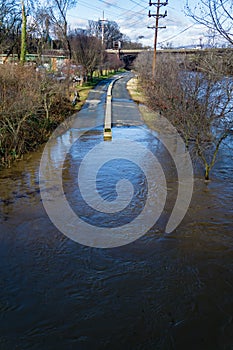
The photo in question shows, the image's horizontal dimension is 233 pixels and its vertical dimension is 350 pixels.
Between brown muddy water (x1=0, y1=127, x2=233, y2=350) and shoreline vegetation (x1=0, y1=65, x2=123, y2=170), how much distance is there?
11.4ft

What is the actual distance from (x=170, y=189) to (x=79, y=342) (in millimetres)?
5274

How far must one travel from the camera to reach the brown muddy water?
4.12 meters

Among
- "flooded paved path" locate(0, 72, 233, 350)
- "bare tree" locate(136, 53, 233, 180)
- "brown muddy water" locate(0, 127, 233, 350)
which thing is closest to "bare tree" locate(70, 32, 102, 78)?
"bare tree" locate(136, 53, 233, 180)

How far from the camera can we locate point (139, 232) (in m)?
6.59

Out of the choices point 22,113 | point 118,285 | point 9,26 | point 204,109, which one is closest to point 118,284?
point 118,285

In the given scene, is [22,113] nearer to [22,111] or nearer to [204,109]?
[22,111]

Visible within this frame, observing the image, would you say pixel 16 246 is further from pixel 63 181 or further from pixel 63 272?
pixel 63 181

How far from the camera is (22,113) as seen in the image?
11.4 meters

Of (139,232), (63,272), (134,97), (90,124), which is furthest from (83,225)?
(134,97)

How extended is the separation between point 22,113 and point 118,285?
7.94 metres

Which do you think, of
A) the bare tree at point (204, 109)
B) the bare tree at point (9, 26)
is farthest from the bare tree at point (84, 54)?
the bare tree at point (204, 109)

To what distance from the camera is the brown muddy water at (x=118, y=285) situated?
162 inches

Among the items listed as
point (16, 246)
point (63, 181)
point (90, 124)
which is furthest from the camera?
point (90, 124)

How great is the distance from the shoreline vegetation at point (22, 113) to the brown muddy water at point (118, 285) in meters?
3.48
